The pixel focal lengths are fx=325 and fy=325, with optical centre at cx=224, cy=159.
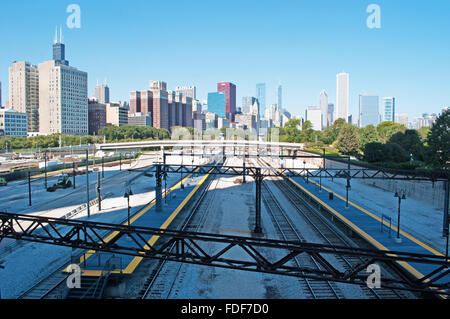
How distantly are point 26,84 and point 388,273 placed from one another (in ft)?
546

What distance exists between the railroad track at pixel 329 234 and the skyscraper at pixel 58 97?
119304mm

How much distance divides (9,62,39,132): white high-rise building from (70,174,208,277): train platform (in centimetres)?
12983

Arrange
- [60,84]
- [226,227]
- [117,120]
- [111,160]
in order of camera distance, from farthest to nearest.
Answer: [117,120]
[60,84]
[111,160]
[226,227]

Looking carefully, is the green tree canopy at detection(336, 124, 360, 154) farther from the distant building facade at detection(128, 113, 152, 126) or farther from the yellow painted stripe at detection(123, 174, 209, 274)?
the distant building facade at detection(128, 113, 152, 126)

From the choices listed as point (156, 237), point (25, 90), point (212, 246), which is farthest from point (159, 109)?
point (156, 237)

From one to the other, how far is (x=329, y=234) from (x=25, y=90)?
15960 cm

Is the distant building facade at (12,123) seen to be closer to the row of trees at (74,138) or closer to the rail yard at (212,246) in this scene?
the row of trees at (74,138)

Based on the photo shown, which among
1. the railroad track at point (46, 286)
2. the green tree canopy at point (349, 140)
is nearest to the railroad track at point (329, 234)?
the railroad track at point (46, 286)

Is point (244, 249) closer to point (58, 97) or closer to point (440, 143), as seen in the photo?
point (440, 143)

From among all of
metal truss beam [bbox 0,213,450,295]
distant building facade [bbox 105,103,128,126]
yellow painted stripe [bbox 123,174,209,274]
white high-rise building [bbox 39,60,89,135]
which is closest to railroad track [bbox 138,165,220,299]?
yellow painted stripe [bbox 123,174,209,274]

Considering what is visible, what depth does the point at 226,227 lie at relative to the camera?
939 inches

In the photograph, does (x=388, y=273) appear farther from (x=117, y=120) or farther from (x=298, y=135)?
(x=117, y=120)

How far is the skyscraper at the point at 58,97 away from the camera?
13000 centimetres
